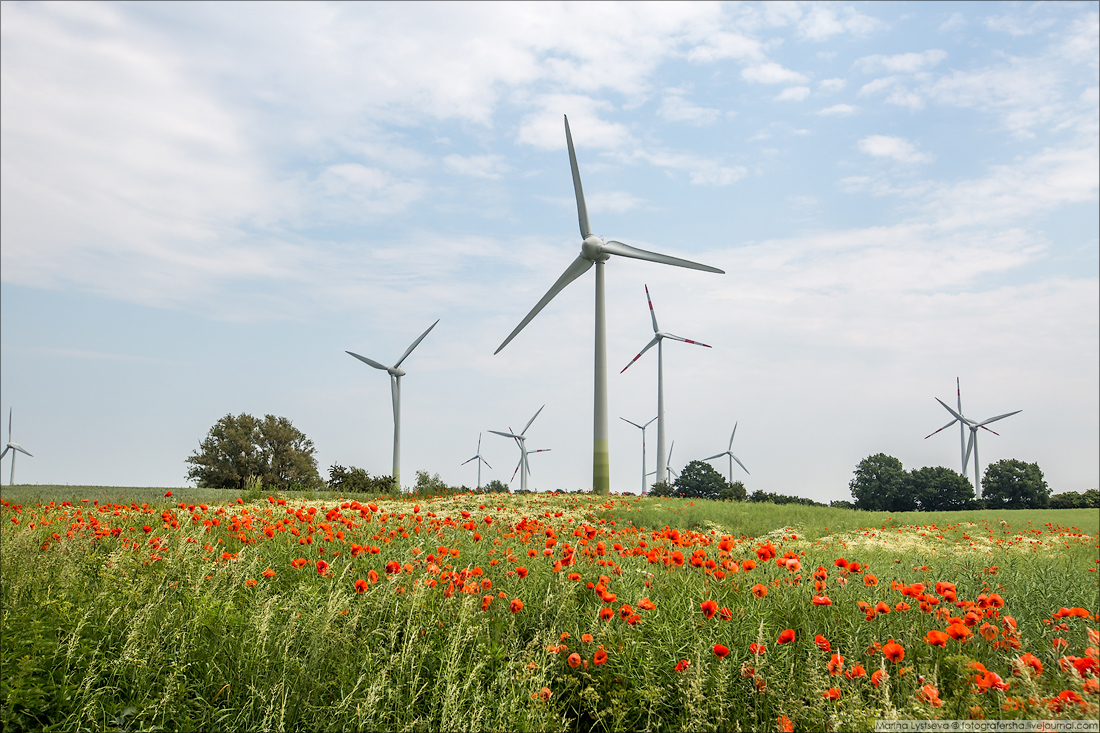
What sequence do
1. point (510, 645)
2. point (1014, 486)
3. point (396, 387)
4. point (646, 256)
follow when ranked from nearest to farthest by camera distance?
point (510, 645) < point (646, 256) < point (396, 387) < point (1014, 486)

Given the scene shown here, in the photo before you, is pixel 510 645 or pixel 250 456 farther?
pixel 250 456

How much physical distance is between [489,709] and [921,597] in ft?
12.0

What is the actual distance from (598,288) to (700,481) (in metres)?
21.0

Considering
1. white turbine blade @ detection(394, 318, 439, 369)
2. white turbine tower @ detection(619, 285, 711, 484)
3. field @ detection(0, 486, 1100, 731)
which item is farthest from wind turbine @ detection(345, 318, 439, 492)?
field @ detection(0, 486, 1100, 731)

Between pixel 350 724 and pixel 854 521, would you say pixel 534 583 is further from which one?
pixel 854 521

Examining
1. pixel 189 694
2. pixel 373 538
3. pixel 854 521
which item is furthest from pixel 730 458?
pixel 189 694

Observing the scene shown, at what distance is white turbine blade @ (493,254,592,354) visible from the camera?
32844 millimetres

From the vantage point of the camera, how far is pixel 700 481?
4788cm

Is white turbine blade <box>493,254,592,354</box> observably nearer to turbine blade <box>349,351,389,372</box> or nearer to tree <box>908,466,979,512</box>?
turbine blade <box>349,351,389,372</box>

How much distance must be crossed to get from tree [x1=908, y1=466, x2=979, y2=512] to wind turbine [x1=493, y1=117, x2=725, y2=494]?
32.5m

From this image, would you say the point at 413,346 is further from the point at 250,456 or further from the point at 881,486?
the point at 881,486

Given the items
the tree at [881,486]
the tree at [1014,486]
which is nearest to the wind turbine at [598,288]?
the tree at [881,486]

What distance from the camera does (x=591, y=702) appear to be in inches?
203

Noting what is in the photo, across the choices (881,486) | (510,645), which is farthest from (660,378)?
(510,645)
